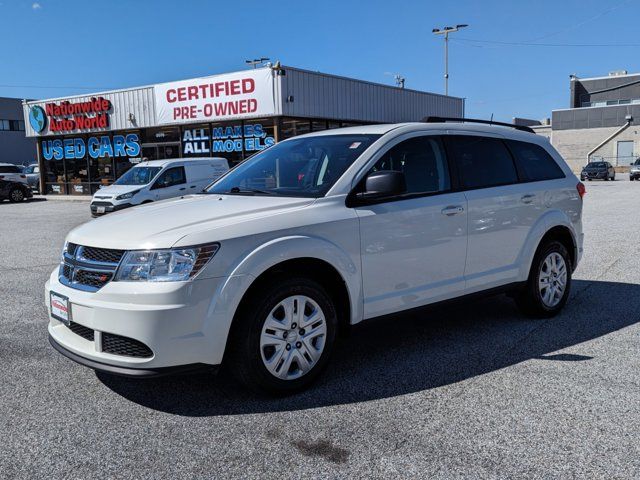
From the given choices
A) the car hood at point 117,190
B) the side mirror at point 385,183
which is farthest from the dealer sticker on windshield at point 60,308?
the car hood at point 117,190

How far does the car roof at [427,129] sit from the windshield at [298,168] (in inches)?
3.9

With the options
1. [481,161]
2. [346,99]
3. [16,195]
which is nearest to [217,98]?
[346,99]

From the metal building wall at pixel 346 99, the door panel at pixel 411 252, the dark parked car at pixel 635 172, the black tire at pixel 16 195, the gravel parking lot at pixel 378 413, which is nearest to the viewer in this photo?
the gravel parking lot at pixel 378 413

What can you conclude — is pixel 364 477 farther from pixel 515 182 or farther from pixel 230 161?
pixel 230 161

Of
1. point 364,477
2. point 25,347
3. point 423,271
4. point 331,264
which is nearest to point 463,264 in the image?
point 423,271

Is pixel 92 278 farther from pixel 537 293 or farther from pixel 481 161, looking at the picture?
pixel 537 293

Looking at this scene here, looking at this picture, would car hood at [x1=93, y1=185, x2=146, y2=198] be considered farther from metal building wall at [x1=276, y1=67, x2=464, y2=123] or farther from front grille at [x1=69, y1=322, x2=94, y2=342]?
front grille at [x1=69, y1=322, x2=94, y2=342]

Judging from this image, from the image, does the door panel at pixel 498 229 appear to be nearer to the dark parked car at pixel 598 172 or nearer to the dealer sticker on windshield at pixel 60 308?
the dealer sticker on windshield at pixel 60 308

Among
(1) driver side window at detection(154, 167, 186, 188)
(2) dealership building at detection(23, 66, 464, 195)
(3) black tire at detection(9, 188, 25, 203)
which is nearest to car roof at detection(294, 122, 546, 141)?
(1) driver side window at detection(154, 167, 186, 188)

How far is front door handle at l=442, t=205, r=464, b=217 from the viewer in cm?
468

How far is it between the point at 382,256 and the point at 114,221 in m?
1.91

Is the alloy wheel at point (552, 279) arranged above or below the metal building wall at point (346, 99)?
below

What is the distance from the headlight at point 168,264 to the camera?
3469 millimetres

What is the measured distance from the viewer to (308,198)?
164 inches
